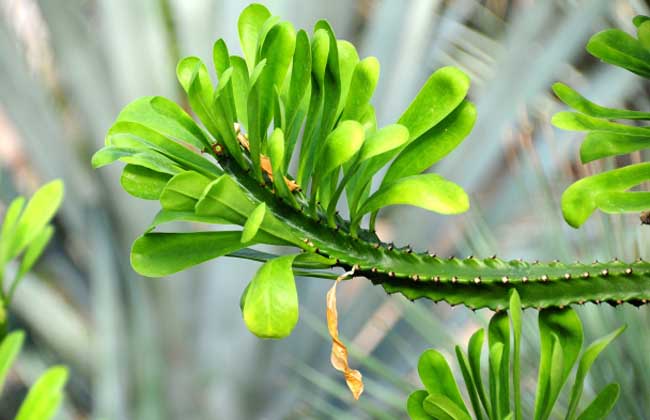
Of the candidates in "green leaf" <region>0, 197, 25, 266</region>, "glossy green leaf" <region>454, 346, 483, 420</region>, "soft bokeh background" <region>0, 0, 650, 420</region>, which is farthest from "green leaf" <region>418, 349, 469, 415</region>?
"soft bokeh background" <region>0, 0, 650, 420</region>

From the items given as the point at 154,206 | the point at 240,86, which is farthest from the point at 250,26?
the point at 154,206

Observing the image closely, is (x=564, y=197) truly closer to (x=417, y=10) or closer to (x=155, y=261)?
(x=155, y=261)

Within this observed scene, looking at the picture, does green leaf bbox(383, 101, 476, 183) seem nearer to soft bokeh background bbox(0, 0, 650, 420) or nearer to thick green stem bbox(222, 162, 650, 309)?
thick green stem bbox(222, 162, 650, 309)

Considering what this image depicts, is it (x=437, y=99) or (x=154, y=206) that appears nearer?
(x=437, y=99)

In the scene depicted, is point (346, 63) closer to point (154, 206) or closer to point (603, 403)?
point (603, 403)

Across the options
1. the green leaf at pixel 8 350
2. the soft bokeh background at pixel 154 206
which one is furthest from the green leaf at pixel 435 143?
the soft bokeh background at pixel 154 206

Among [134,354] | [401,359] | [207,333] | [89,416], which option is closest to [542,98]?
[401,359]
